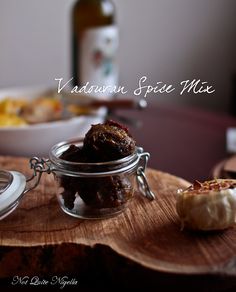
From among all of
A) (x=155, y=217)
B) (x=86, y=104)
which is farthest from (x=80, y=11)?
(x=155, y=217)

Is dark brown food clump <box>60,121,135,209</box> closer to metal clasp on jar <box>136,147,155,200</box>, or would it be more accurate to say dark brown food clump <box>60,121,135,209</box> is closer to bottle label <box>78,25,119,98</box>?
metal clasp on jar <box>136,147,155,200</box>

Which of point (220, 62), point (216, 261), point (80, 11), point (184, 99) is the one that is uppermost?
point (80, 11)

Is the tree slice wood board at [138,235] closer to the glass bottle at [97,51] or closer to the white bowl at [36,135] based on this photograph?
the white bowl at [36,135]

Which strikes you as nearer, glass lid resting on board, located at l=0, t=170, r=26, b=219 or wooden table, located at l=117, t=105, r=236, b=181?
glass lid resting on board, located at l=0, t=170, r=26, b=219

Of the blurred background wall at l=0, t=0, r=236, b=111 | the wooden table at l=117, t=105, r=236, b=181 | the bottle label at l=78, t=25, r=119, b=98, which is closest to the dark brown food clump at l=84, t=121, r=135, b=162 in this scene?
the wooden table at l=117, t=105, r=236, b=181

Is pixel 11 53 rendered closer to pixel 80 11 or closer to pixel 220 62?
pixel 80 11
